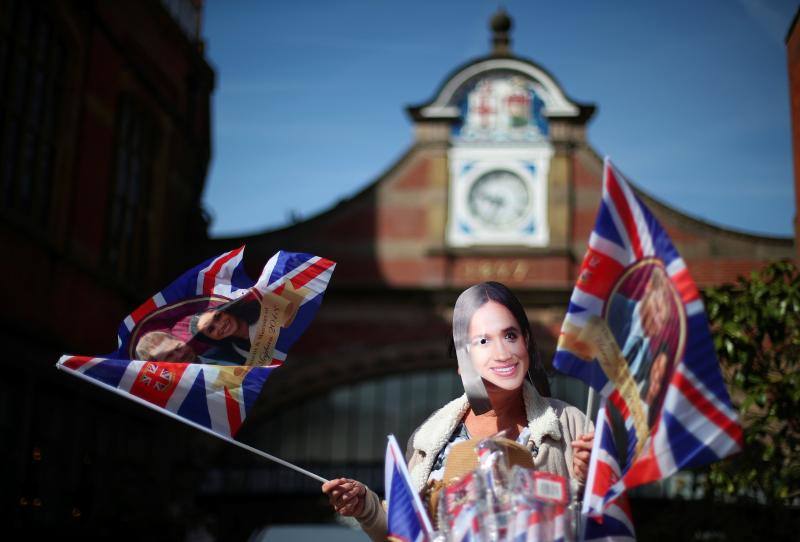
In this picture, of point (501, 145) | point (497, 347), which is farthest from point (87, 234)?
point (497, 347)

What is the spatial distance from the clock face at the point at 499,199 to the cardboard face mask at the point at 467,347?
43.7 feet

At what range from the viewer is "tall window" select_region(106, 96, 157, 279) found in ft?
52.1

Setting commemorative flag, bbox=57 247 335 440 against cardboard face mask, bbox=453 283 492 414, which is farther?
commemorative flag, bbox=57 247 335 440

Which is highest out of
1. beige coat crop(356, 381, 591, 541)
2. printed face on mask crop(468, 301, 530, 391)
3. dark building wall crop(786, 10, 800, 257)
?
dark building wall crop(786, 10, 800, 257)

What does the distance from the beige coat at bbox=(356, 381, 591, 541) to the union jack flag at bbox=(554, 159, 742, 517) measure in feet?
0.93

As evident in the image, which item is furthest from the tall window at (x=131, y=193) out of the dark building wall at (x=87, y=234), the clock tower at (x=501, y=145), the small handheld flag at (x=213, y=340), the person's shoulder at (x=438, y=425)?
the person's shoulder at (x=438, y=425)

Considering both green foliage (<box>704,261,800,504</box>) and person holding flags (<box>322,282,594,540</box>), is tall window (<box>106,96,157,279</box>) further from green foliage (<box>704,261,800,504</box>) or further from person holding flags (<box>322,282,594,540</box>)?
person holding flags (<box>322,282,594,540</box>)

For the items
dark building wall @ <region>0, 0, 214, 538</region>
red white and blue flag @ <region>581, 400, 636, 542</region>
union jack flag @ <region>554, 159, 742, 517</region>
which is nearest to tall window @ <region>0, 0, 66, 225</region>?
dark building wall @ <region>0, 0, 214, 538</region>

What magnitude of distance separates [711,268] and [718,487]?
925 cm

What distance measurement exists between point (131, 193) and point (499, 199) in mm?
5561

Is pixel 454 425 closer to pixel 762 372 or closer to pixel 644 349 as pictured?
pixel 644 349

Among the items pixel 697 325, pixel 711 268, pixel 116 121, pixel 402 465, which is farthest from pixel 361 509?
pixel 711 268

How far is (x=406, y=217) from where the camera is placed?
17625mm

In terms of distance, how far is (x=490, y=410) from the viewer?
4059mm
